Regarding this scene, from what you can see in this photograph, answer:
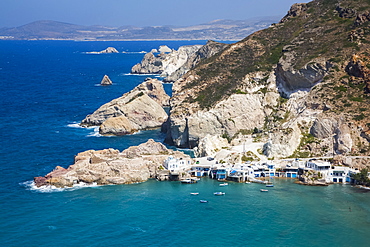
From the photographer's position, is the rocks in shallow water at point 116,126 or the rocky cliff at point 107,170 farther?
the rocks in shallow water at point 116,126

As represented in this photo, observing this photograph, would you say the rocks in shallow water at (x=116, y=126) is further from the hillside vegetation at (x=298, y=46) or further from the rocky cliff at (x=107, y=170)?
the rocky cliff at (x=107, y=170)

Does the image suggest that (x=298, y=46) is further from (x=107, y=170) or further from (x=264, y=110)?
(x=107, y=170)

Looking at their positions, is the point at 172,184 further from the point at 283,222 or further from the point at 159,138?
the point at 159,138

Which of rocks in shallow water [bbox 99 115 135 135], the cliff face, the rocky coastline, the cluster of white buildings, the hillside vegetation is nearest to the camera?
the cluster of white buildings

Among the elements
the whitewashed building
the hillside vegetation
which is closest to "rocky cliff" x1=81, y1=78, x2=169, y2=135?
the hillside vegetation

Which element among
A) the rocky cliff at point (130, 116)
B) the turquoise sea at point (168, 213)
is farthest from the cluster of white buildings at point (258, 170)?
the rocky cliff at point (130, 116)

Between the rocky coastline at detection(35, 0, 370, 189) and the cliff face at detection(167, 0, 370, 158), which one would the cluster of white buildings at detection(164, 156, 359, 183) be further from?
the cliff face at detection(167, 0, 370, 158)
